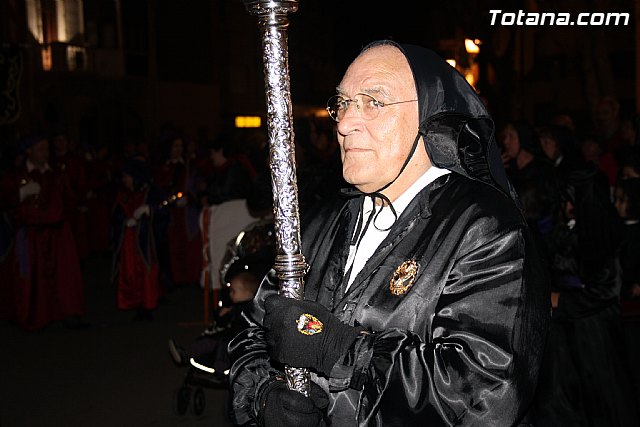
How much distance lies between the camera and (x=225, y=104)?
3603 centimetres

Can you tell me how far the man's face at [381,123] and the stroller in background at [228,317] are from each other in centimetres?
328

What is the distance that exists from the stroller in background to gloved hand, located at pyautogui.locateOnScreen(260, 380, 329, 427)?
3277mm

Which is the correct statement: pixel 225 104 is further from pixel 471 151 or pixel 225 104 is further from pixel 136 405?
pixel 471 151

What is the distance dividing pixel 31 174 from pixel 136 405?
11.7ft

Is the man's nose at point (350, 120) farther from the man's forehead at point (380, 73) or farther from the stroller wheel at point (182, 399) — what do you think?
the stroller wheel at point (182, 399)

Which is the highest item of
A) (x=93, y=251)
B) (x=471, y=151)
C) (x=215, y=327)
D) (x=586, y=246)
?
(x=471, y=151)

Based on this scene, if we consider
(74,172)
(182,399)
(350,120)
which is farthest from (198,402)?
(74,172)

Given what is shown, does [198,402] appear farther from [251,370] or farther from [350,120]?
[350,120]

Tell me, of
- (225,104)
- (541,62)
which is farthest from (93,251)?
(541,62)

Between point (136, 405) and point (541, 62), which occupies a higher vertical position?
point (541, 62)

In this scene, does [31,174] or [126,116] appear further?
[126,116]

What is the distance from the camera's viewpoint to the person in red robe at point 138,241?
32.7ft

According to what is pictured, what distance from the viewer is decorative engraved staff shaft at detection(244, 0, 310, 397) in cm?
245
